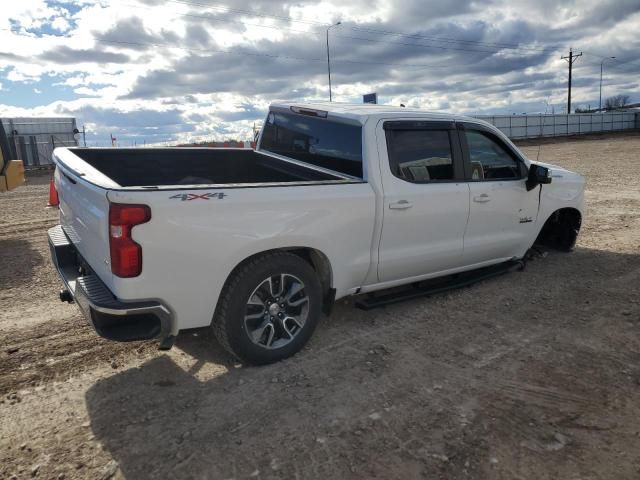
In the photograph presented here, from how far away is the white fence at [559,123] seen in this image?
50625 mm

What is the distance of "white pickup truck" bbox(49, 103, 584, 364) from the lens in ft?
10.6

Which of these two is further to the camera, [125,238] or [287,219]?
[287,219]

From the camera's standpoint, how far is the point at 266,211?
3.56m

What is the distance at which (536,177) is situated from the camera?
537 centimetres

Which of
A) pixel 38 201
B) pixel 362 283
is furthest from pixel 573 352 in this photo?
pixel 38 201

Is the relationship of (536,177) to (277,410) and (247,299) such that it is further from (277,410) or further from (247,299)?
(277,410)

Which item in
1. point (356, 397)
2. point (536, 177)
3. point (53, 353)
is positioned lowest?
point (356, 397)

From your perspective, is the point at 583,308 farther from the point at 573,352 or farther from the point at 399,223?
the point at 399,223

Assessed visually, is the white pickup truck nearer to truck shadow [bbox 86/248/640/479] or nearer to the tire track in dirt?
truck shadow [bbox 86/248/640/479]

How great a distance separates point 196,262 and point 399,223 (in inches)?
69.7

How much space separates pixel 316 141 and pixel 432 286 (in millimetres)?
1806

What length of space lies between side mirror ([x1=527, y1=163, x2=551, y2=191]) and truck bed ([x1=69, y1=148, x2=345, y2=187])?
2.23 metres

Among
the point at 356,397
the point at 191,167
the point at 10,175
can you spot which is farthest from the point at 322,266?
the point at 10,175

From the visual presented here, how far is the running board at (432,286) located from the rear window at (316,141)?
118cm
